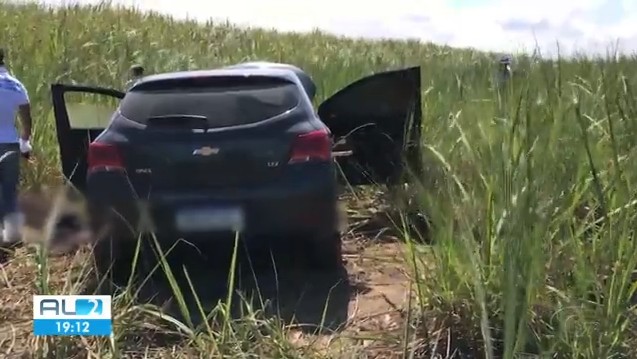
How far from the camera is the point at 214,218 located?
5.03 m

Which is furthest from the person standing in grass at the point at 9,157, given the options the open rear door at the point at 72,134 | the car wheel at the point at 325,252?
the car wheel at the point at 325,252

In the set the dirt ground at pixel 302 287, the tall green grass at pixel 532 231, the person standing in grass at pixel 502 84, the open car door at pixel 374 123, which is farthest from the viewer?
Answer: the open car door at pixel 374 123

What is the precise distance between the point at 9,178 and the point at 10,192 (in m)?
0.12

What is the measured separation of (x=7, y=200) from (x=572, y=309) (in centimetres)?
476

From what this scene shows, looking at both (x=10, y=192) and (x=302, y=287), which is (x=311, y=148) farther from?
(x=10, y=192)

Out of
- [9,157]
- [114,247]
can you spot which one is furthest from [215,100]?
[9,157]

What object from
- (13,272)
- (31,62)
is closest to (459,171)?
(13,272)

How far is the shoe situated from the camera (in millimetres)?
6523

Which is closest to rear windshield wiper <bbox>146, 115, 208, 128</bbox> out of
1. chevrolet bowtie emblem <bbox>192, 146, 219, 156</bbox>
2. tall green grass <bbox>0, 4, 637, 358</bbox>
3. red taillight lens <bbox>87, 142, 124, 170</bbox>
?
chevrolet bowtie emblem <bbox>192, 146, 219, 156</bbox>

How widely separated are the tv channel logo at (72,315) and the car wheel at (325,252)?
162cm

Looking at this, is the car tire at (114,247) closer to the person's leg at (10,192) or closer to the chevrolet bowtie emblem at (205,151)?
the chevrolet bowtie emblem at (205,151)

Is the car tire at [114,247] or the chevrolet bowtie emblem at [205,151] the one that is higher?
the chevrolet bowtie emblem at [205,151]

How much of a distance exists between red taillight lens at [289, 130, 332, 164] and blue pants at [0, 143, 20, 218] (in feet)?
8.78

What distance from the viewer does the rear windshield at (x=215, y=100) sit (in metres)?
5.20
